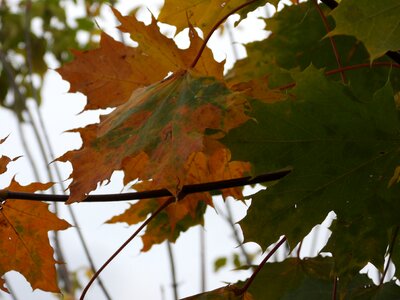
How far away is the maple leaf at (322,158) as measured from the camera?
0.88m

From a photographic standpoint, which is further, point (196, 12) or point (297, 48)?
point (297, 48)

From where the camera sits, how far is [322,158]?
0.91 meters

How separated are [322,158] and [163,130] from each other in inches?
7.6

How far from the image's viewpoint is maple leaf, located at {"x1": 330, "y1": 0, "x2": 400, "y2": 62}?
2.62ft

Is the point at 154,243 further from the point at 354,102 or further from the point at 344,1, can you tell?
the point at 344,1

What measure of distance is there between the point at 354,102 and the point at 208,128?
0.17 metres

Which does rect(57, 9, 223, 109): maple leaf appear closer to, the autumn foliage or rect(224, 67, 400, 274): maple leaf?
the autumn foliage

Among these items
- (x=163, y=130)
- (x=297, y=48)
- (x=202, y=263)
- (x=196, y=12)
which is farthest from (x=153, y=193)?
(x=202, y=263)

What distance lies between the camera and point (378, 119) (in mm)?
887

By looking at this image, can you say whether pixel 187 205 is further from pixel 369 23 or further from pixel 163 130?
pixel 369 23

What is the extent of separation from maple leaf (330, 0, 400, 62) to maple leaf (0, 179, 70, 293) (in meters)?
0.48

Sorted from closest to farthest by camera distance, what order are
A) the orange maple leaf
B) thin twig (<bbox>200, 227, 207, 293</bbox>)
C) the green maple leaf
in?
the orange maple leaf → the green maple leaf → thin twig (<bbox>200, 227, 207, 293</bbox>)

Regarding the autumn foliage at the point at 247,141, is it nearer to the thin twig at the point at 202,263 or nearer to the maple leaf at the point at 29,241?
the maple leaf at the point at 29,241

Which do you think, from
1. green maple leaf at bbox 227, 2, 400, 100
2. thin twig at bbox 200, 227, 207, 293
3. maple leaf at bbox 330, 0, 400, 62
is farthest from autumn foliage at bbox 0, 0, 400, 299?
thin twig at bbox 200, 227, 207, 293
